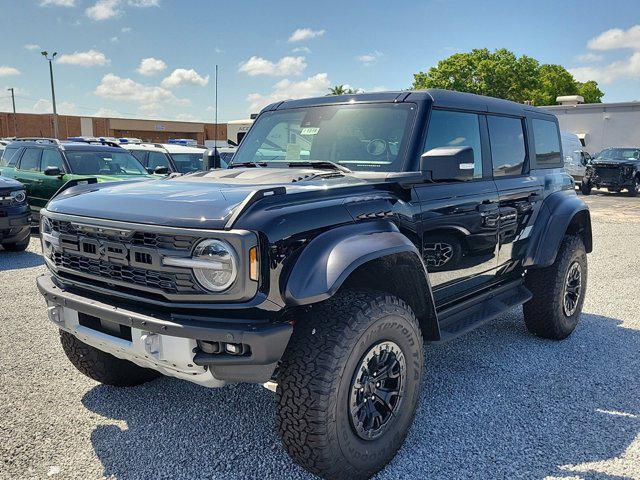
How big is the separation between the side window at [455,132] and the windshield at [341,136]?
0.17 m

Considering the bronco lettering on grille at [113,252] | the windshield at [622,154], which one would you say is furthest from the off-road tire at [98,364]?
the windshield at [622,154]

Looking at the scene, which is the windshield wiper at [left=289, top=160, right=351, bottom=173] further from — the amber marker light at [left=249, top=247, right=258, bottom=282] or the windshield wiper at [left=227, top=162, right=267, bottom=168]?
the amber marker light at [left=249, top=247, right=258, bottom=282]

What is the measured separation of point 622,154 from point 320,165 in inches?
824

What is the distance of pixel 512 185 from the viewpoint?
4039 millimetres

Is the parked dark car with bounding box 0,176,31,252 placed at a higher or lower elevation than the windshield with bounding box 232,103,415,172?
lower

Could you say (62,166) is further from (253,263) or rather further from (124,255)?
(253,263)

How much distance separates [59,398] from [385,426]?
211 centimetres

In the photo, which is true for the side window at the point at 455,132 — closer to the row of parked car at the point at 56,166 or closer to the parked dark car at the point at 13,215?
the row of parked car at the point at 56,166

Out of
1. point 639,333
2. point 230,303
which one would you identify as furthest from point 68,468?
point 639,333

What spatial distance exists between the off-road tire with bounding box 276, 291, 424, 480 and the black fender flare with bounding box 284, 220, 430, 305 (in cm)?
19

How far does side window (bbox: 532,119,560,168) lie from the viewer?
15.1 ft

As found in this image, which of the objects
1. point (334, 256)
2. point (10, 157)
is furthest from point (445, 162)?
point (10, 157)

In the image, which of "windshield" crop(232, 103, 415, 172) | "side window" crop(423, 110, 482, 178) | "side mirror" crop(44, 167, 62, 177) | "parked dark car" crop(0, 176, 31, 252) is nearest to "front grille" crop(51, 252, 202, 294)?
"windshield" crop(232, 103, 415, 172)

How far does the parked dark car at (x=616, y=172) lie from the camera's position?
19828 millimetres
